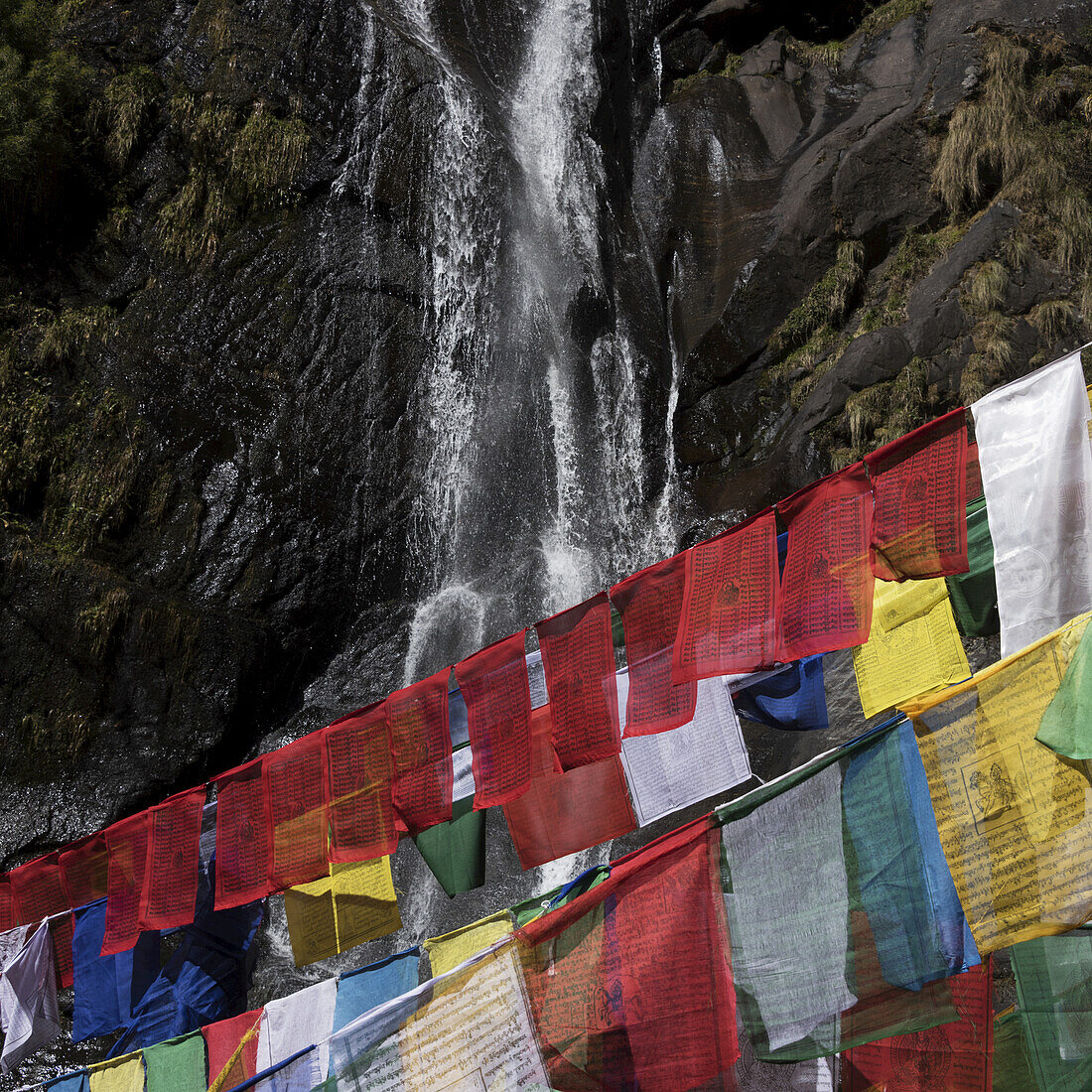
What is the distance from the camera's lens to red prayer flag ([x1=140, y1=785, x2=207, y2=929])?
6.36 metres

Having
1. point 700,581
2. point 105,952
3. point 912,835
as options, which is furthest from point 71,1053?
point 912,835

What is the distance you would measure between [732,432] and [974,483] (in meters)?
6.82

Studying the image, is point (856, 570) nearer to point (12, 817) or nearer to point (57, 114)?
point (12, 817)

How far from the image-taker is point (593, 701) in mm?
5027

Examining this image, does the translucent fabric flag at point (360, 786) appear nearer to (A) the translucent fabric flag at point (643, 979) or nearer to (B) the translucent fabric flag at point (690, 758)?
(B) the translucent fabric flag at point (690, 758)

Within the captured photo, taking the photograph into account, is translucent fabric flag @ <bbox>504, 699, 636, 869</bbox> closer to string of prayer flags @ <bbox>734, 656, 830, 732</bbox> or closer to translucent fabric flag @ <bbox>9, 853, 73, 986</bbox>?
string of prayer flags @ <bbox>734, 656, 830, 732</bbox>

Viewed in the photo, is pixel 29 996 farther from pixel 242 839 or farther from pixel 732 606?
pixel 732 606

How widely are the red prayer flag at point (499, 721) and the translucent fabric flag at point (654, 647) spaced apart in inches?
26.3

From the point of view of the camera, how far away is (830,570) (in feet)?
13.8

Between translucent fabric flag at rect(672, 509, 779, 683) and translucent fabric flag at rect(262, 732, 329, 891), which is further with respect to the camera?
translucent fabric flag at rect(262, 732, 329, 891)

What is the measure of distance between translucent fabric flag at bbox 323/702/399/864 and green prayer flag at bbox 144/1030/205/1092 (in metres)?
1.31

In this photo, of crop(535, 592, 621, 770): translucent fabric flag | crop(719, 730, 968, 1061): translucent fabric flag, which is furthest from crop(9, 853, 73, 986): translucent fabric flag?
crop(719, 730, 968, 1061): translucent fabric flag

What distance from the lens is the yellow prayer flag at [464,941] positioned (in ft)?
17.3

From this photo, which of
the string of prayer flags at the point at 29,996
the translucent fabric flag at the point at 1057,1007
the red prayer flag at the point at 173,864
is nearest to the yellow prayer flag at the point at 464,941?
the red prayer flag at the point at 173,864
